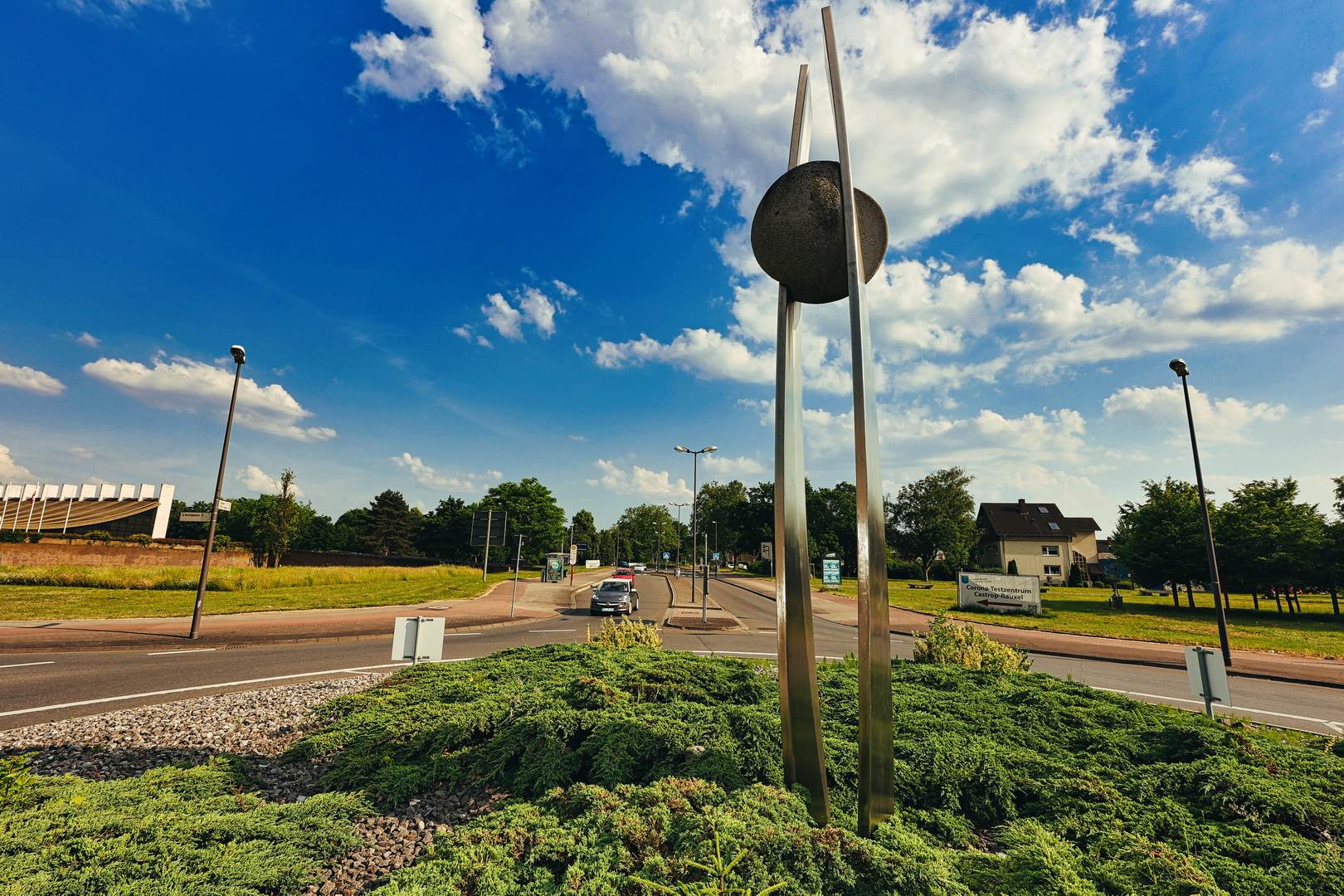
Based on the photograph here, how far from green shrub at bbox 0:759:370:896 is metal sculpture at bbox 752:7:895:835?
3379 mm

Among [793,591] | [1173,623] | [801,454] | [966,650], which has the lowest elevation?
[1173,623]

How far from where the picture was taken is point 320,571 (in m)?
33.1

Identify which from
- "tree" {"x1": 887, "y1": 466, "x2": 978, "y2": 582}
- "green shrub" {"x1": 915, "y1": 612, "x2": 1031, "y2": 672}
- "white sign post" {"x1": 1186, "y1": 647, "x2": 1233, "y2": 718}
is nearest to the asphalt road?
"green shrub" {"x1": 915, "y1": 612, "x2": 1031, "y2": 672}

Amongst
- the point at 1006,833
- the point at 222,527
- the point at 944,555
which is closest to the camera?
the point at 1006,833

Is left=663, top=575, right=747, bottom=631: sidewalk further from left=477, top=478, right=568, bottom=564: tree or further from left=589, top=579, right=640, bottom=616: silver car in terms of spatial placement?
left=477, top=478, right=568, bottom=564: tree

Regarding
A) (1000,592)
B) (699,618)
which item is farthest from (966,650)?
(1000,592)

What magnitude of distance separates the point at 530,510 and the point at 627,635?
2325 inches

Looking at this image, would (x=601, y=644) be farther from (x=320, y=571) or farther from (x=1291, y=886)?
(x=320, y=571)

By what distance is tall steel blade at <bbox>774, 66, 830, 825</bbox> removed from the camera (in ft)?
13.9

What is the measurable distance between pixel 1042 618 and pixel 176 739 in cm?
3344

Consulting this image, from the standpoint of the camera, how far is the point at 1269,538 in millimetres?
33531

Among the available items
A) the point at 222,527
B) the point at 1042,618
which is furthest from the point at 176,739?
the point at 222,527

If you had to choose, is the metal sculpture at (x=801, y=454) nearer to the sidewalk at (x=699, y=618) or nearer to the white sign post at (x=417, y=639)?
the white sign post at (x=417, y=639)

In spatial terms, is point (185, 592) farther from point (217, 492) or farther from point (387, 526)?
point (387, 526)
